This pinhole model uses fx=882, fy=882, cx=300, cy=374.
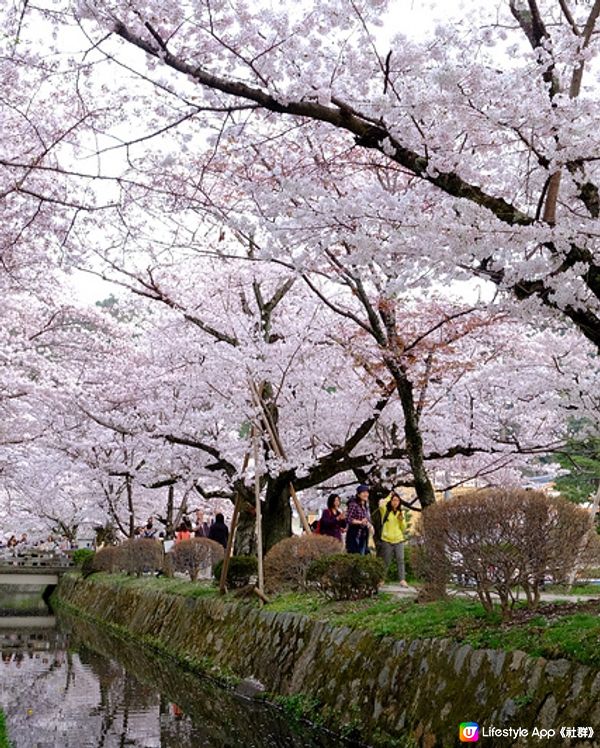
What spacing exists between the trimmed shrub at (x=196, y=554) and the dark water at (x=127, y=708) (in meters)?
2.25

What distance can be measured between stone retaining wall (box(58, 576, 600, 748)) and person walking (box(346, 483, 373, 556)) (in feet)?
7.15

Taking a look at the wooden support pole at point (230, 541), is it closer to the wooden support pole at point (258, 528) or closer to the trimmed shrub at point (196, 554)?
the wooden support pole at point (258, 528)

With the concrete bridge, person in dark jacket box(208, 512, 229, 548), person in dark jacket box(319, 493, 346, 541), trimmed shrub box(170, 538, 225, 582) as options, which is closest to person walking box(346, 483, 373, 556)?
person in dark jacket box(319, 493, 346, 541)

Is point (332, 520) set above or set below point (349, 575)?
above

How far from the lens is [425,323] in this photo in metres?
13.2

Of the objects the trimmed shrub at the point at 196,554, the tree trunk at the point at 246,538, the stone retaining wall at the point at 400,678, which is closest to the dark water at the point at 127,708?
the stone retaining wall at the point at 400,678

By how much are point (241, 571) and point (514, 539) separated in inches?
307

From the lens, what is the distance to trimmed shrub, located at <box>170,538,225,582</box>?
18.1 metres

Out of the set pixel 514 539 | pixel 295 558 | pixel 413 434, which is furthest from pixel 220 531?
pixel 514 539

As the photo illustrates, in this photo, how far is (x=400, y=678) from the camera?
25.3ft

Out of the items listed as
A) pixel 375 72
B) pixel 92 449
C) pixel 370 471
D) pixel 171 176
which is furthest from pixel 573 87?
pixel 92 449

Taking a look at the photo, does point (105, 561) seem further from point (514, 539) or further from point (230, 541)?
point (514, 539)

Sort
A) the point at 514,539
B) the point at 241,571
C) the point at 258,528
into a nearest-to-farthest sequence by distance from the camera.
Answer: the point at 514,539 < the point at 258,528 < the point at 241,571

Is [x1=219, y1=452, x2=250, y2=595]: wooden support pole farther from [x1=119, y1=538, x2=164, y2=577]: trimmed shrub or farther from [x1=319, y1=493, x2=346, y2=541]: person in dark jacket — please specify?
[x1=119, y1=538, x2=164, y2=577]: trimmed shrub
